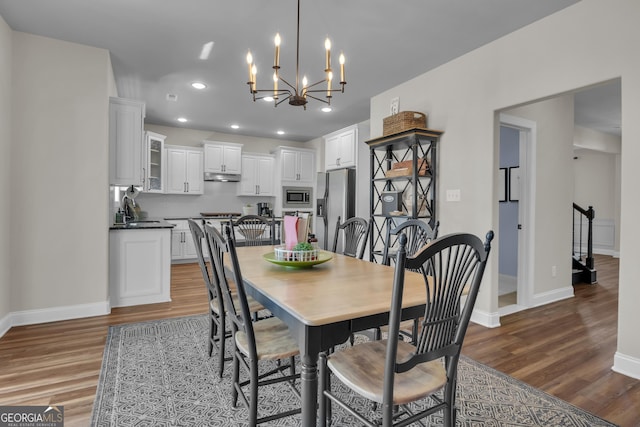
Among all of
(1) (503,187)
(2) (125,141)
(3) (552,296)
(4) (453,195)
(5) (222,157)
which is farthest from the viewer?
(5) (222,157)

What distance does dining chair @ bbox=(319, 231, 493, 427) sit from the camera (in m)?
1.10

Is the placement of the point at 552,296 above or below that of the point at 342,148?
below

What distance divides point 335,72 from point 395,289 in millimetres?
3169

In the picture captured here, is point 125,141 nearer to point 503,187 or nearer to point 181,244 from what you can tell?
point 181,244

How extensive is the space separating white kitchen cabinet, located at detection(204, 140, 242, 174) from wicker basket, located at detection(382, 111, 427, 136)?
12.2 feet

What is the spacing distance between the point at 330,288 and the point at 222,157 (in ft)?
18.1

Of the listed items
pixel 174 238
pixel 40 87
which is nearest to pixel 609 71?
pixel 40 87

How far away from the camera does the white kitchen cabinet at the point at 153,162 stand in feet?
17.2

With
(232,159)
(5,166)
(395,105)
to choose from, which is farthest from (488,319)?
(232,159)

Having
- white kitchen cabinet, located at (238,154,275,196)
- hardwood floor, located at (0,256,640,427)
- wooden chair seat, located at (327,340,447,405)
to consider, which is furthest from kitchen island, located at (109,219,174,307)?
white kitchen cabinet, located at (238,154,275,196)

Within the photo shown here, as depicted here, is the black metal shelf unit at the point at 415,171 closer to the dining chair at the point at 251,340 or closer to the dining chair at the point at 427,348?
the dining chair at the point at 251,340

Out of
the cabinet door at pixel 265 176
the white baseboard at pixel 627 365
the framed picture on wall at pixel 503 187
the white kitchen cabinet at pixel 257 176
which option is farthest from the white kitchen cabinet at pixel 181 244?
the white baseboard at pixel 627 365

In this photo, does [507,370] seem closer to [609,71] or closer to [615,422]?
[615,422]

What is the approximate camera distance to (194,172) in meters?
6.39
